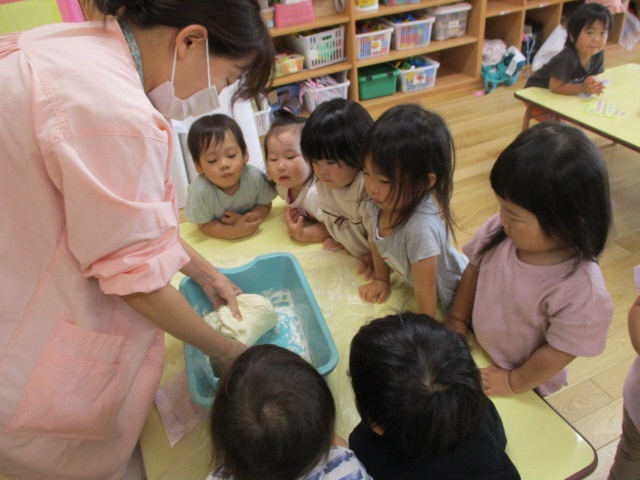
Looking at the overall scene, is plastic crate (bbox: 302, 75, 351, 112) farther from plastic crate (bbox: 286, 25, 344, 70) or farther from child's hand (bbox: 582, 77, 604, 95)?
child's hand (bbox: 582, 77, 604, 95)

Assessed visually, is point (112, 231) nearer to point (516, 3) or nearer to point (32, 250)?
point (32, 250)

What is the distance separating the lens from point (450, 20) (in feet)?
11.1

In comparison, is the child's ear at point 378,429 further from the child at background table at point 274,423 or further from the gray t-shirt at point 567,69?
the gray t-shirt at point 567,69

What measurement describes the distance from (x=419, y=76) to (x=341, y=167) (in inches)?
100

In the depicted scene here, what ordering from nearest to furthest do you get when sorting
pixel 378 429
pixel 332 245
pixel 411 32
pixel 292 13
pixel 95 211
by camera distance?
1. pixel 95 211
2. pixel 378 429
3. pixel 332 245
4. pixel 292 13
5. pixel 411 32

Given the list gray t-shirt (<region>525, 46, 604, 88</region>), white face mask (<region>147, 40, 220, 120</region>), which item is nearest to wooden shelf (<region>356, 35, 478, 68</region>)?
gray t-shirt (<region>525, 46, 604, 88</region>)

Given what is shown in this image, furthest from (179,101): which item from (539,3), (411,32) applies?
(539,3)

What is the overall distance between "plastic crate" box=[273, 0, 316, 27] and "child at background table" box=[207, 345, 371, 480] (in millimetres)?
2677

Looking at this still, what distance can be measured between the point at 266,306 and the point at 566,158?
2.41ft

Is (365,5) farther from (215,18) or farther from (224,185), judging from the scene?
(215,18)

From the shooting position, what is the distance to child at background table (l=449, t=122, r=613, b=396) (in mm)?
772

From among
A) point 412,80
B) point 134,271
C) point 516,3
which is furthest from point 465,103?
point 134,271

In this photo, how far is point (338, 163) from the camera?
1199 millimetres

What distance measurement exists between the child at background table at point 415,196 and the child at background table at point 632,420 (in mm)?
375
